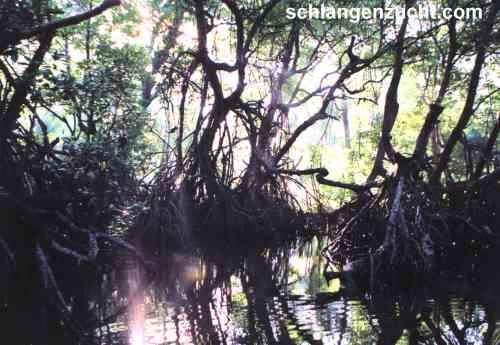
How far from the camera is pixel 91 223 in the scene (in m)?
4.46

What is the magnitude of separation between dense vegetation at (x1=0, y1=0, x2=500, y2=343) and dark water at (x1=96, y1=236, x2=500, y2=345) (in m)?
0.31

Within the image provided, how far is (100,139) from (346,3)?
332 centimetres

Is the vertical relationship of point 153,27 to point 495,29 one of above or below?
above

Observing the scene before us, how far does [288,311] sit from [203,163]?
3046 millimetres

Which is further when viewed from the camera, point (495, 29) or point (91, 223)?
point (495, 29)

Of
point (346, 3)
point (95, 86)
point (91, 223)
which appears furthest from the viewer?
Answer: point (346, 3)

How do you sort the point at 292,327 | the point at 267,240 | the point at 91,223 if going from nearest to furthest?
the point at 292,327, the point at 91,223, the point at 267,240

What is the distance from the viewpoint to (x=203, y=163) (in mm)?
5852

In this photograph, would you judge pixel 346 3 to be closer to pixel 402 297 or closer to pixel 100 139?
pixel 100 139

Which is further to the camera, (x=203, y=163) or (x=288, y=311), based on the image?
(x=203, y=163)

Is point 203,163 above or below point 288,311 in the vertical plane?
above

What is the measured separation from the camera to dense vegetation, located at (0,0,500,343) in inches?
139

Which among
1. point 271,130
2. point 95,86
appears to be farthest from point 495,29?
point 95,86

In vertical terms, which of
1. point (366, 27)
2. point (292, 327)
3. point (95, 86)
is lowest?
point (292, 327)
